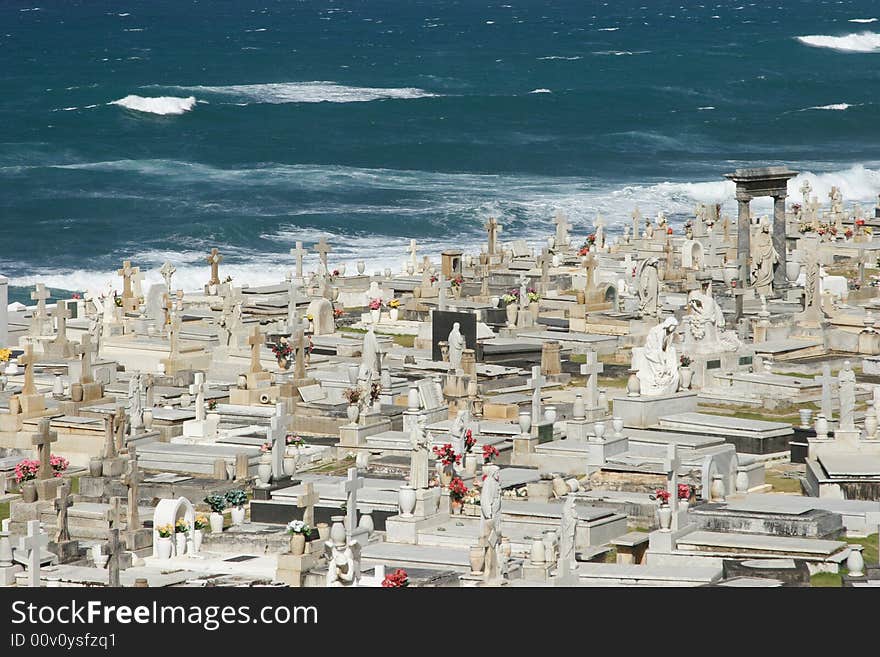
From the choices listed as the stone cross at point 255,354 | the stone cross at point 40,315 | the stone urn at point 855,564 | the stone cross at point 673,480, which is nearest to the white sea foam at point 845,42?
the stone cross at point 40,315

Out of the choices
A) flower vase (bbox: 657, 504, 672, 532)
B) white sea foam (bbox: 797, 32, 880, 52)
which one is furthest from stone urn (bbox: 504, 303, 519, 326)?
white sea foam (bbox: 797, 32, 880, 52)

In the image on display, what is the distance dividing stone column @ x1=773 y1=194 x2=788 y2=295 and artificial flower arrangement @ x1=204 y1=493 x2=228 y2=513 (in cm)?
2134

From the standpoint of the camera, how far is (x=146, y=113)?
11894cm

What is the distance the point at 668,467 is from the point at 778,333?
17860mm

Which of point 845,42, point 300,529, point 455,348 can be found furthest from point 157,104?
point 300,529

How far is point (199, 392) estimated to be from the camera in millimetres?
34594

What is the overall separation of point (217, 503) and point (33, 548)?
5.01 metres

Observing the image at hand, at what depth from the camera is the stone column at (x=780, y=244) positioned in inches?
1893

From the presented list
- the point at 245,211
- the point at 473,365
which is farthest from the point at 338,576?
the point at 245,211

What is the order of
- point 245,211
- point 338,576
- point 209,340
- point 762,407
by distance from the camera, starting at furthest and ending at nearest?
point 245,211
point 209,340
point 762,407
point 338,576

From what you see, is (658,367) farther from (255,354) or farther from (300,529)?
→ (300,529)

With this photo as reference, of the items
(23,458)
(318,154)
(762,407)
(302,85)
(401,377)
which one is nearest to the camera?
(23,458)

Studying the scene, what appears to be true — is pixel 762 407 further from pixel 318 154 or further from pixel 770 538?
pixel 318 154

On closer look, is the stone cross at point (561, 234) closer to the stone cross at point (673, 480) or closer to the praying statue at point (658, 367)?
the praying statue at point (658, 367)
